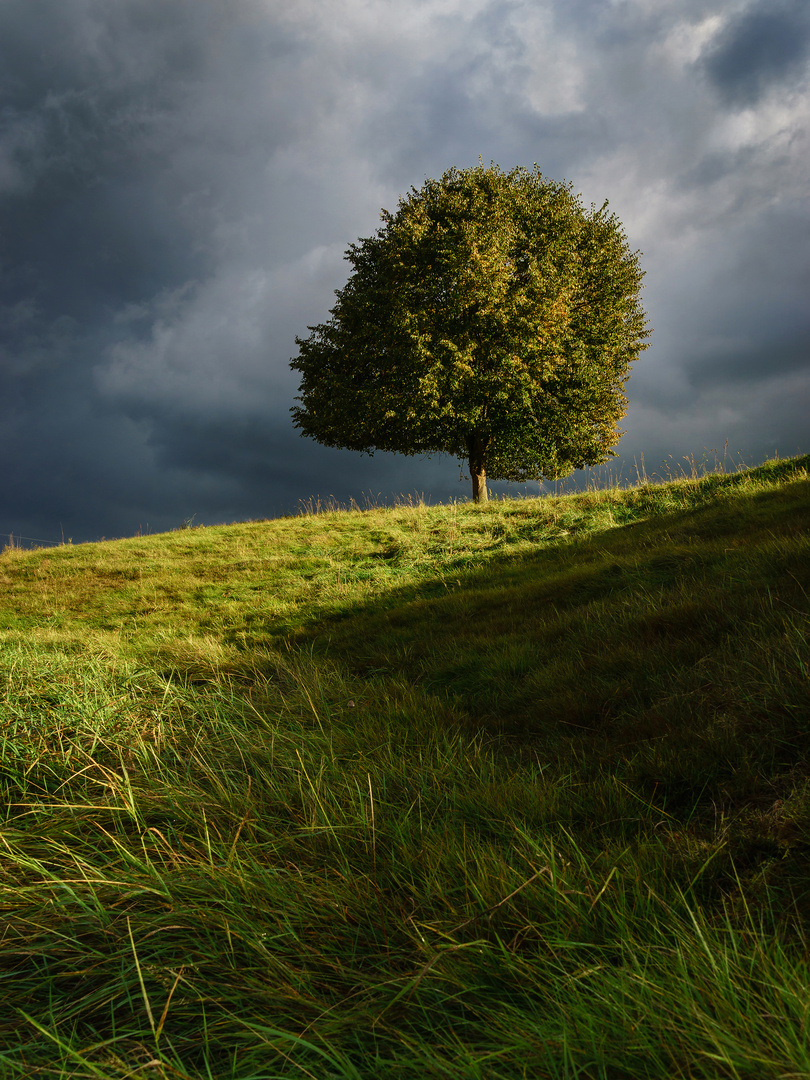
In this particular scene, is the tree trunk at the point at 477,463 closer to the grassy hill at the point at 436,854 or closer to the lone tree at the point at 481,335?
the lone tree at the point at 481,335

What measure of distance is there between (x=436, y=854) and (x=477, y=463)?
872 inches

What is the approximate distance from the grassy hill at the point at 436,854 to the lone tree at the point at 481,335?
1575 centimetres

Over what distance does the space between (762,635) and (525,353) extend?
704 inches

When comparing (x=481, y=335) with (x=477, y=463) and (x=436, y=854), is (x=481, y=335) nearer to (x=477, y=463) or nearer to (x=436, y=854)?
(x=477, y=463)

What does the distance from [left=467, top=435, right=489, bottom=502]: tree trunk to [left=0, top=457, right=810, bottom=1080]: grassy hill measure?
59.2 feet

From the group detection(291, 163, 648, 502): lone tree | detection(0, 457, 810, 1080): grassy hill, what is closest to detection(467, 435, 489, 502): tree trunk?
detection(291, 163, 648, 502): lone tree

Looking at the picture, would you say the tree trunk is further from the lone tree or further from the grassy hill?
the grassy hill

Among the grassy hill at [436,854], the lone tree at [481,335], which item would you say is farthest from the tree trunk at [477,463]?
the grassy hill at [436,854]

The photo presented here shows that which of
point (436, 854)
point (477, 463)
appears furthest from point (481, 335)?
point (436, 854)

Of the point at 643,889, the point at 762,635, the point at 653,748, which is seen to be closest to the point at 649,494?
the point at 762,635

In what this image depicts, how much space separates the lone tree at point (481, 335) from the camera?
19500 mm

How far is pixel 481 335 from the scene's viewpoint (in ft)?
66.4

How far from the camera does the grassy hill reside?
4.43 ft

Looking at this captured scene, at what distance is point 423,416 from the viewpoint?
19562 mm
